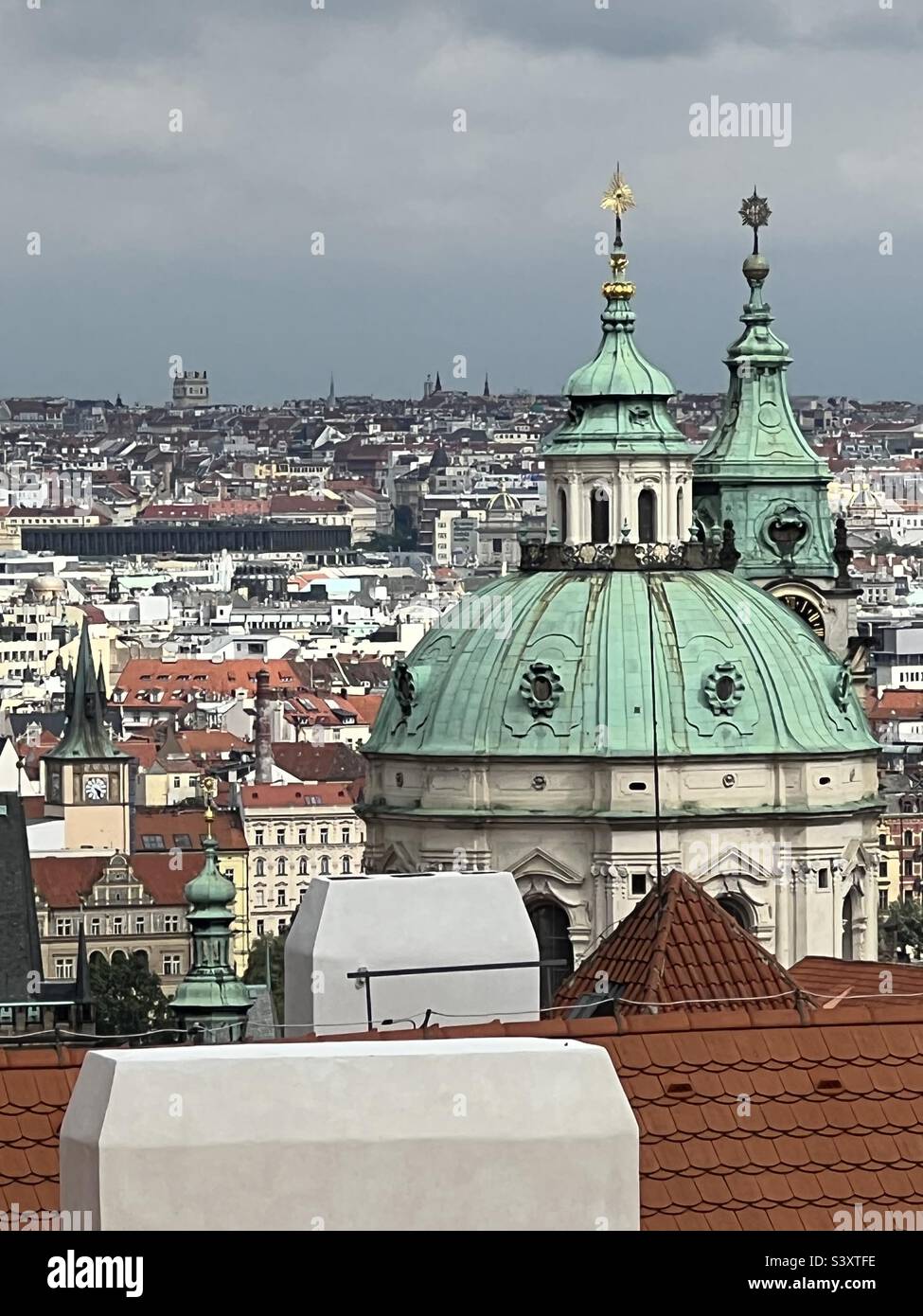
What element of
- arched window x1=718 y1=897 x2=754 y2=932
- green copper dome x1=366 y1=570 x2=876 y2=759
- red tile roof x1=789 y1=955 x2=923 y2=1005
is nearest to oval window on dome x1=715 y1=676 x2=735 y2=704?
green copper dome x1=366 y1=570 x2=876 y2=759

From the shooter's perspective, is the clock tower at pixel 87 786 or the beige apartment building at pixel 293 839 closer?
the clock tower at pixel 87 786

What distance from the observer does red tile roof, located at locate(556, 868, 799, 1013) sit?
26.6m

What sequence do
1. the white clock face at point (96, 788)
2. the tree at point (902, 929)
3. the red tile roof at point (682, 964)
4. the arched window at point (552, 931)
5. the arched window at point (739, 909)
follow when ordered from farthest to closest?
the white clock face at point (96, 788), the tree at point (902, 929), the arched window at point (739, 909), the arched window at point (552, 931), the red tile roof at point (682, 964)

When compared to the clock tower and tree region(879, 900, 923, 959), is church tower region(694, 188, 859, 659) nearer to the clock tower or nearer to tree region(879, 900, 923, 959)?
tree region(879, 900, 923, 959)

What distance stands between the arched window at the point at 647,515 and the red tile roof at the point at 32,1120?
100ft

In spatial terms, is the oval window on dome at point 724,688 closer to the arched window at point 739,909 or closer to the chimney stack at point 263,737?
the arched window at point 739,909

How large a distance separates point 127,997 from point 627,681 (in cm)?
2930

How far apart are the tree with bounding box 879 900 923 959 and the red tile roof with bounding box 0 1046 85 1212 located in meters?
52.5

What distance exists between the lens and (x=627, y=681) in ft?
166

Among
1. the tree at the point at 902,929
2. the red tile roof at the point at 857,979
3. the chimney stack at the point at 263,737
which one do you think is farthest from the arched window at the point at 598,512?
the chimney stack at the point at 263,737

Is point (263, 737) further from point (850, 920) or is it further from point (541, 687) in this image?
point (850, 920)

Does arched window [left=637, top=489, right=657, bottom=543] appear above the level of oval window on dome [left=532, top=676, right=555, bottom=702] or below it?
above

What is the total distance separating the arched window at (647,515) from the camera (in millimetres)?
52281
